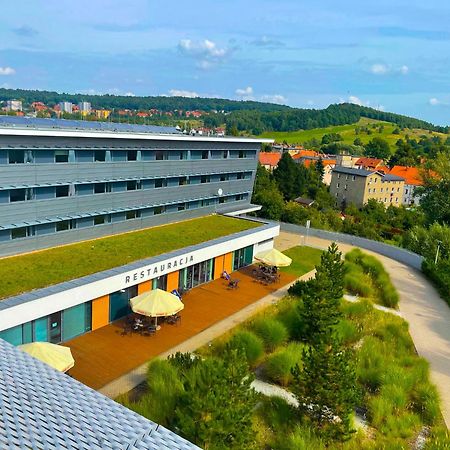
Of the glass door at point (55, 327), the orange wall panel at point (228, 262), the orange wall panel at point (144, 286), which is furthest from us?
the orange wall panel at point (228, 262)

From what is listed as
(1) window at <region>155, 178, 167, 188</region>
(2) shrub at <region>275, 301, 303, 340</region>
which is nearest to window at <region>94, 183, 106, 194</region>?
(1) window at <region>155, 178, 167, 188</region>

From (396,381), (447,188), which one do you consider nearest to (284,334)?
(396,381)

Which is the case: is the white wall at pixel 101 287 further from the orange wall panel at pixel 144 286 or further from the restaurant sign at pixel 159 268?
the orange wall panel at pixel 144 286

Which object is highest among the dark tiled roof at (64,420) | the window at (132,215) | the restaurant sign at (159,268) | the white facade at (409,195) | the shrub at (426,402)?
A: the dark tiled roof at (64,420)

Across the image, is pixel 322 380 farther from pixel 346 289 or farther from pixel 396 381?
pixel 346 289

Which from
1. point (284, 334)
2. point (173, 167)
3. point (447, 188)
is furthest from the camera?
point (447, 188)

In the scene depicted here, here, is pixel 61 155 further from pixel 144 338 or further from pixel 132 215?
pixel 144 338

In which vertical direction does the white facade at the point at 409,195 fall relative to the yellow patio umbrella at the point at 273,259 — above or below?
below

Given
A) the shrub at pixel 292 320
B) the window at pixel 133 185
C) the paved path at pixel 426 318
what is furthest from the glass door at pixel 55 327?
the paved path at pixel 426 318
